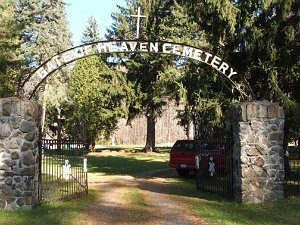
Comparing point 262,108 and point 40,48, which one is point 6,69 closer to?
point 40,48

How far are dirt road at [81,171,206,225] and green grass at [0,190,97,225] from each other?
11.7 inches

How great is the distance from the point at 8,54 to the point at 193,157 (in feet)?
43.9

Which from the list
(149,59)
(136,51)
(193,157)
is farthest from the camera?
(149,59)

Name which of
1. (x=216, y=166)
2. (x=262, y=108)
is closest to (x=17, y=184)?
(x=262, y=108)

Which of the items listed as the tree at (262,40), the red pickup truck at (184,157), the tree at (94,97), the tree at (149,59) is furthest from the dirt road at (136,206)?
the tree at (94,97)

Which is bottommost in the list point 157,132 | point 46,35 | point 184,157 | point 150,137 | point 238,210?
point 238,210

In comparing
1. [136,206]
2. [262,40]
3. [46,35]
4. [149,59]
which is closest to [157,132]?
[149,59]

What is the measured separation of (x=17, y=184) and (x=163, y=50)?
5.55 m

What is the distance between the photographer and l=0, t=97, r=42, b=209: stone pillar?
11.4m

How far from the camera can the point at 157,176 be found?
21.3m

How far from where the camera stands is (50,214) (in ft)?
34.2

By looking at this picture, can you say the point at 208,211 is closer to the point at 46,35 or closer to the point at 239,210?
the point at 239,210

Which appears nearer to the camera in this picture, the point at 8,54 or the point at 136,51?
the point at 136,51

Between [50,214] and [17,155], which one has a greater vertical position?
[17,155]
